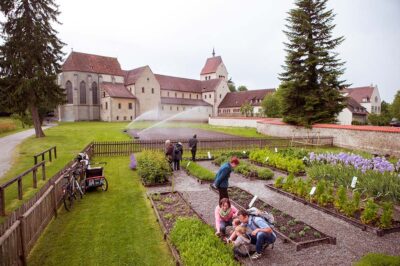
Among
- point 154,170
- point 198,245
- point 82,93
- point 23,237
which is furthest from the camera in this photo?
point 82,93

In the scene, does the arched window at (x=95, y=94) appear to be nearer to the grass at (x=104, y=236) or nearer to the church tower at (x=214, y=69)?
the church tower at (x=214, y=69)

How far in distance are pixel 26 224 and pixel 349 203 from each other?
9.41m

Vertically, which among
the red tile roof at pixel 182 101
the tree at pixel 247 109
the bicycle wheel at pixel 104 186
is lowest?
the bicycle wheel at pixel 104 186

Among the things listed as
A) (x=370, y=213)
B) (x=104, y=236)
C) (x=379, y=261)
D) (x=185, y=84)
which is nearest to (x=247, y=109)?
(x=185, y=84)

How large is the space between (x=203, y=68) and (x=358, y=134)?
7932 cm

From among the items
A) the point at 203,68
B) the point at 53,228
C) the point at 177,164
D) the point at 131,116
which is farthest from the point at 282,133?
the point at 203,68

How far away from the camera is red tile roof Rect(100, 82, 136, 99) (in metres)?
60.6

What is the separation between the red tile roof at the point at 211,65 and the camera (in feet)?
306

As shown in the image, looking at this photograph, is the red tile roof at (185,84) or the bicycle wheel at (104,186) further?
the red tile roof at (185,84)

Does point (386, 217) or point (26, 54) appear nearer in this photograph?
point (386, 217)

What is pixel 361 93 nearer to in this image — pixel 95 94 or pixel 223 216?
pixel 95 94

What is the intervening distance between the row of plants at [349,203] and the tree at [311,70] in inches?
889

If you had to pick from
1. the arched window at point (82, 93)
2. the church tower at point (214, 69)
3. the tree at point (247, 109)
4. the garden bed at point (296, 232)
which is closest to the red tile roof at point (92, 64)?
the arched window at point (82, 93)

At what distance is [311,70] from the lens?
32.8 meters
